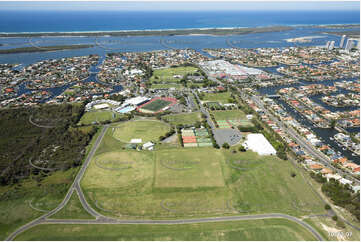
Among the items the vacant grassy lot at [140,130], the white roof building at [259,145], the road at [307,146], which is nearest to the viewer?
the road at [307,146]

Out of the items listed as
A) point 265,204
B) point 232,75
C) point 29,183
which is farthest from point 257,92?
point 29,183

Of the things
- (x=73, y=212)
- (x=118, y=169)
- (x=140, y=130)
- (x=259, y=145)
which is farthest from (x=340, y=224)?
(x=140, y=130)

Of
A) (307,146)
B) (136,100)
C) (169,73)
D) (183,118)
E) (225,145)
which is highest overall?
(169,73)

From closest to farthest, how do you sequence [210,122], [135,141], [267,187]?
[267,187] < [135,141] < [210,122]

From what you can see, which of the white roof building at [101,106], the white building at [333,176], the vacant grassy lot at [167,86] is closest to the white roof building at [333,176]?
the white building at [333,176]

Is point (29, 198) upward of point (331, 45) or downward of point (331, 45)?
downward

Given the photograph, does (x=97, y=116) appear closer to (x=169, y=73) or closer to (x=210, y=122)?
(x=210, y=122)

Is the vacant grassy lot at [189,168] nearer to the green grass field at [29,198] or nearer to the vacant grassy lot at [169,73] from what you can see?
the green grass field at [29,198]

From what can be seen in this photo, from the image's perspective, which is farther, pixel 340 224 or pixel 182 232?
pixel 340 224
